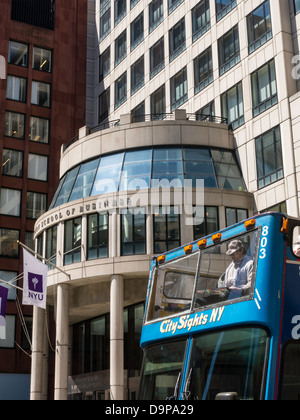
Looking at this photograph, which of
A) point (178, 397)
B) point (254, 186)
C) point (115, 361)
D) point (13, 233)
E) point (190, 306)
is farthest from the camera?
point (13, 233)

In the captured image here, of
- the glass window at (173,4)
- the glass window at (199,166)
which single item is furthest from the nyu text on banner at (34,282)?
the glass window at (173,4)

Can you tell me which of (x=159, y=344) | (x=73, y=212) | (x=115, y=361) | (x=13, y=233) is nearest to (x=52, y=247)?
(x=73, y=212)

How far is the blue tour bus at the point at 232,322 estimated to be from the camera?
7117 millimetres

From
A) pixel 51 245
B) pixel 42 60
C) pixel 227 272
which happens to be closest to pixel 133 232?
pixel 51 245

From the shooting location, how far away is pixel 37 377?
107ft

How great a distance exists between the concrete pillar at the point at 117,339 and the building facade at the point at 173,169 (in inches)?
2.0

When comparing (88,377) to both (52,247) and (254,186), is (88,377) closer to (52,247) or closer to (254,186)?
(52,247)

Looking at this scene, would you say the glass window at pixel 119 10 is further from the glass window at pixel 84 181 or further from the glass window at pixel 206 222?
the glass window at pixel 206 222

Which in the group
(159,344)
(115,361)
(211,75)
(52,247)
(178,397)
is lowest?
(178,397)

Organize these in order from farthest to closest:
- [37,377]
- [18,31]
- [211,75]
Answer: [18,31]
[211,75]
[37,377]

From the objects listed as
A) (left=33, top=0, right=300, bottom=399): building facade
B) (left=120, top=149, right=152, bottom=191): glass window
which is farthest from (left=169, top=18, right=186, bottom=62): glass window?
(left=120, top=149, right=152, bottom=191): glass window

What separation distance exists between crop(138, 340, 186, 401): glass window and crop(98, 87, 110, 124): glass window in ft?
127

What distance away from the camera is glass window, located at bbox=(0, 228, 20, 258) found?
4775 cm

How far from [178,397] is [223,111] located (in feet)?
89.4
